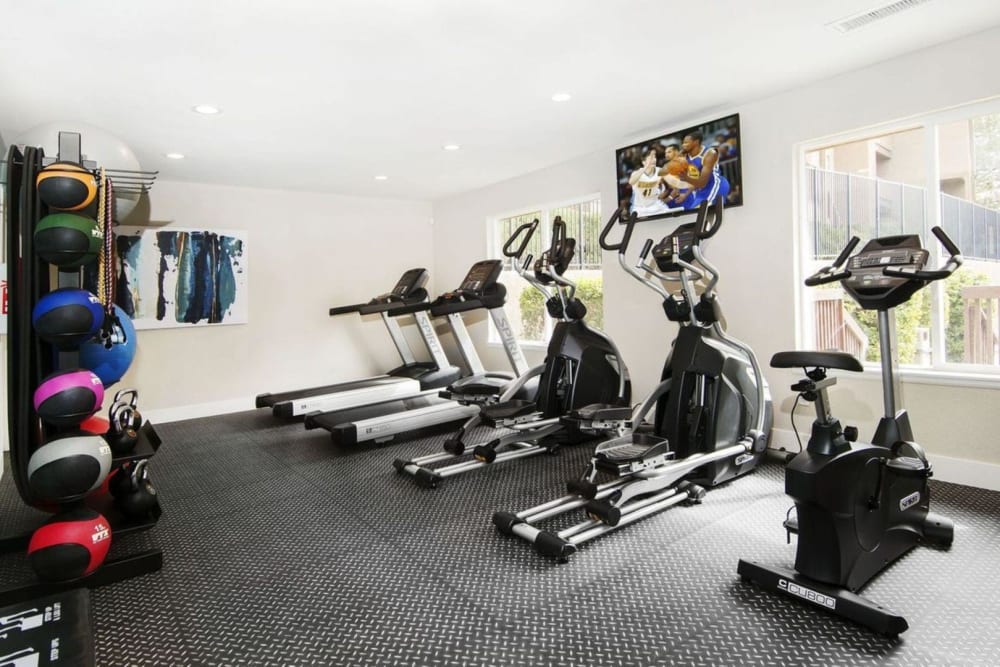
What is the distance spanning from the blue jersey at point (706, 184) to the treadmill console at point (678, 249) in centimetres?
94

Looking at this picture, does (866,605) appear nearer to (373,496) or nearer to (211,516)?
(373,496)

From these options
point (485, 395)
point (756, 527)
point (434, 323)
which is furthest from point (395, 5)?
point (434, 323)

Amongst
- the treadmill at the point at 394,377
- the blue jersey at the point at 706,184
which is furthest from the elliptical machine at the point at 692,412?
the treadmill at the point at 394,377

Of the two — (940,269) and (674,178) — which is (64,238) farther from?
A: (674,178)

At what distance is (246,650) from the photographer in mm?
1934

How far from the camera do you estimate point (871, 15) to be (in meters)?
2.87

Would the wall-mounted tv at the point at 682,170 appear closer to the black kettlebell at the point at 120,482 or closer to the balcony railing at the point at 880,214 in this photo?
the balcony railing at the point at 880,214

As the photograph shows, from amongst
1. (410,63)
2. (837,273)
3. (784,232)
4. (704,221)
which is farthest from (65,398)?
(784,232)

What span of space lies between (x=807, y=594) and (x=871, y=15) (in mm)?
2800

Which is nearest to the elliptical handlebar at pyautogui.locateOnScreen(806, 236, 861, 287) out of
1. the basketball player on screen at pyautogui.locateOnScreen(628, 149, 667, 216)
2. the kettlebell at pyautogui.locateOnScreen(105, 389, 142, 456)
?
the basketball player on screen at pyautogui.locateOnScreen(628, 149, 667, 216)

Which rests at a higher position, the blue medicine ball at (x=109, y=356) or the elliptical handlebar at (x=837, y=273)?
the elliptical handlebar at (x=837, y=273)

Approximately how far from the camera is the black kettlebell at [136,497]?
2.96 m

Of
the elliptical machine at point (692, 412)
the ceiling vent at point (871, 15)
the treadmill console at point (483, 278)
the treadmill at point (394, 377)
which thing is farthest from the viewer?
the treadmill at point (394, 377)

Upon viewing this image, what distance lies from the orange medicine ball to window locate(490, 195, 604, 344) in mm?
3753
